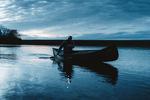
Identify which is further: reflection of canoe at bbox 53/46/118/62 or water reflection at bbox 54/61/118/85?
reflection of canoe at bbox 53/46/118/62

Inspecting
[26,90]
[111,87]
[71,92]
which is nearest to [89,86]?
[111,87]

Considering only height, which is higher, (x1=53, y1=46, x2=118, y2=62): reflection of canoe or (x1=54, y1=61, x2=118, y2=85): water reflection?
(x1=53, y1=46, x2=118, y2=62): reflection of canoe

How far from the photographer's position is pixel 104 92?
1293cm

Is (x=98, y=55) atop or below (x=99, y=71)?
atop

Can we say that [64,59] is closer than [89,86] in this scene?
No

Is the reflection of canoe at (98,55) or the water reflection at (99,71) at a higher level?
the reflection of canoe at (98,55)

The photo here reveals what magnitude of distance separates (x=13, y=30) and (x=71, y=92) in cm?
12776

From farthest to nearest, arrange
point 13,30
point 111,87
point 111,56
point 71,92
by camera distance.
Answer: point 13,30 < point 111,56 < point 111,87 < point 71,92

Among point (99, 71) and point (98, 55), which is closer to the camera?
point (99, 71)

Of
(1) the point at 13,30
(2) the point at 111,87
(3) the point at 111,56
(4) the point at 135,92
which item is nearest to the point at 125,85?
(2) the point at 111,87

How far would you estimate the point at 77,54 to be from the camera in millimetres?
28469

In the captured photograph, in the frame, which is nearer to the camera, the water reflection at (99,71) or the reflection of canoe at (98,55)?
the water reflection at (99,71)

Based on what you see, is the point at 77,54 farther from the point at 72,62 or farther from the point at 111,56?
the point at 111,56

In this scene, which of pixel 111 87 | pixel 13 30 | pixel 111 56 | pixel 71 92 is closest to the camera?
pixel 71 92
